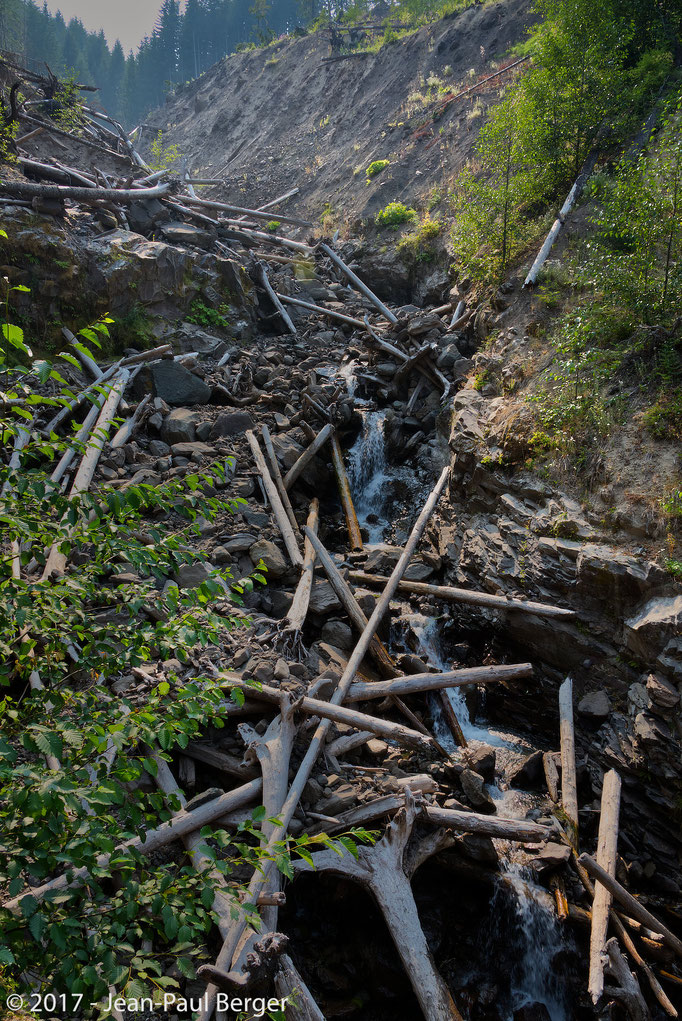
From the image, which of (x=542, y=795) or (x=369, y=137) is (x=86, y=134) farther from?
(x=542, y=795)

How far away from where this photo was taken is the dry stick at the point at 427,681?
701 cm

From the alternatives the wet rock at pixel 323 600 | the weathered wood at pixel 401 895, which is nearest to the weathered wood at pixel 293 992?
the weathered wood at pixel 401 895

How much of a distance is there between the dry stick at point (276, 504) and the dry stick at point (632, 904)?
539 centimetres

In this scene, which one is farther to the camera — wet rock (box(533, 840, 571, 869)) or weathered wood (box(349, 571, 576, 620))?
weathered wood (box(349, 571, 576, 620))

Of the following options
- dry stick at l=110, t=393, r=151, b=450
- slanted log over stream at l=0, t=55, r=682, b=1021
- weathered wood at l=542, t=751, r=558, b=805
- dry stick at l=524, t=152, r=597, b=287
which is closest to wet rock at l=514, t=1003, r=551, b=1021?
slanted log over stream at l=0, t=55, r=682, b=1021

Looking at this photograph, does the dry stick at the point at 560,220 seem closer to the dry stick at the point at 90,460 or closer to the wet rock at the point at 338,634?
the wet rock at the point at 338,634

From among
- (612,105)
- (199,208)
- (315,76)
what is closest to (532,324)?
(612,105)

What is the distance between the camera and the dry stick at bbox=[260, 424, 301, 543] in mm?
9962

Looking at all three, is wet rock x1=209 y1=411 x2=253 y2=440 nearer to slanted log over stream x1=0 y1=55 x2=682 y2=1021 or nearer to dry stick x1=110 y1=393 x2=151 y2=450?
slanted log over stream x1=0 y1=55 x2=682 y2=1021

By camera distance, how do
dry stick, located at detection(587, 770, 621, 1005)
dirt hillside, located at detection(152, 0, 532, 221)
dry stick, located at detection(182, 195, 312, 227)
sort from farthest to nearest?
1. dirt hillside, located at detection(152, 0, 532, 221)
2. dry stick, located at detection(182, 195, 312, 227)
3. dry stick, located at detection(587, 770, 621, 1005)

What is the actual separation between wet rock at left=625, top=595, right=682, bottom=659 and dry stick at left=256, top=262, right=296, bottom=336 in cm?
1206

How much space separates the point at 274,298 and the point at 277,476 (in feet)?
26.2

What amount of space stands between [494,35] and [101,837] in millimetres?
35393

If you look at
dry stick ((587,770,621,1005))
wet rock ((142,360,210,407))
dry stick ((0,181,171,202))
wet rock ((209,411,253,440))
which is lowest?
dry stick ((587,770,621,1005))
